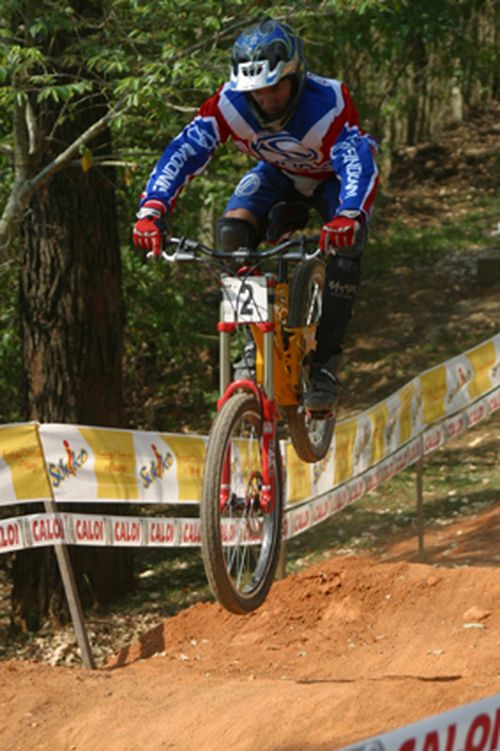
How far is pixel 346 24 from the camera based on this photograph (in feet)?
42.3

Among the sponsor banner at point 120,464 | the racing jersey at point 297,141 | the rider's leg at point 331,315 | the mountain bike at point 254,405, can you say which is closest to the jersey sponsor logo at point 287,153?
the racing jersey at point 297,141

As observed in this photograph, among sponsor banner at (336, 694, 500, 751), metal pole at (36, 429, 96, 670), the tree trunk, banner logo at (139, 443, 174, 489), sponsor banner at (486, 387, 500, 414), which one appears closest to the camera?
sponsor banner at (336, 694, 500, 751)

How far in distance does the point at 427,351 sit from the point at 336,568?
8.31 meters

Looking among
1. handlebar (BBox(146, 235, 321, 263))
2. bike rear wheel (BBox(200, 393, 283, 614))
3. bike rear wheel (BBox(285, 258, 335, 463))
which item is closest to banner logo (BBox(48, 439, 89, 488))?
bike rear wheel (BBox(285, 258, 335, 463))

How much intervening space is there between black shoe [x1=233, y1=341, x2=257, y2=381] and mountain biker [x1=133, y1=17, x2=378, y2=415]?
0.05 feet

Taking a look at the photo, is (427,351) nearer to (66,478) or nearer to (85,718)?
(66,478)

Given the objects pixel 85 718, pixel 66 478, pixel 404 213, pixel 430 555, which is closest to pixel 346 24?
pixel 430 555

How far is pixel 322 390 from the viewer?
678 cm

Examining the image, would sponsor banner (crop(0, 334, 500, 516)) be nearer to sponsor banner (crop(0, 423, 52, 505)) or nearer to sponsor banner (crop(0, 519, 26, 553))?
sponsor banner (crop(0, 423, 52, 505))

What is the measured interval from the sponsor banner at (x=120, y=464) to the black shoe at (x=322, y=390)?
8.59 ft

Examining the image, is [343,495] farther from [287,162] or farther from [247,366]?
[287,162]

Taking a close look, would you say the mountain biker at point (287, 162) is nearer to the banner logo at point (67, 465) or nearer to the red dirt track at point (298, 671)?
the red dirt track at point (298, 671)

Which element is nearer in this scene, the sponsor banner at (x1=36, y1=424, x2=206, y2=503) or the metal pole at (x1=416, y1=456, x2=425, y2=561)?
the sponsor banner at (x1=36, y1=424, x2=206, y2=503)

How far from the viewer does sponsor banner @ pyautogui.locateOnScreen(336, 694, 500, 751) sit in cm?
321
